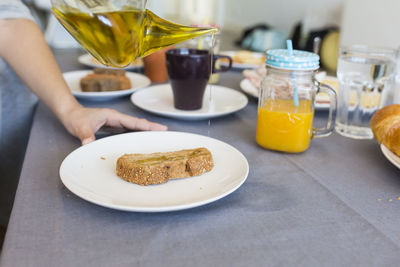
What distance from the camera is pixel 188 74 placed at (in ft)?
3.11

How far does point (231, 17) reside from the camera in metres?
4.88

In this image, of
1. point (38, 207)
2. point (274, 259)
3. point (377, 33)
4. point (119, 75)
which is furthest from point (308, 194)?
point (377, 33)

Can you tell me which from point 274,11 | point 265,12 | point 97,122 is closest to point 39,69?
point 97,122

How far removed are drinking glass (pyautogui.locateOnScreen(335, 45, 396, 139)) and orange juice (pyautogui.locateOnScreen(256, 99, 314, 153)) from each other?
0.63 feet

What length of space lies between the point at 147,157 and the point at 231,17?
14.9 feet

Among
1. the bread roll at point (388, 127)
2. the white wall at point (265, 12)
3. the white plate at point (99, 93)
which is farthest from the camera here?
the white wall at point (265, 12)

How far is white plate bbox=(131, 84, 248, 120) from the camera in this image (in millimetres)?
937

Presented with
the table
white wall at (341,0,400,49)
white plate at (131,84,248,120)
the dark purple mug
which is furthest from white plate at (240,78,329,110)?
white wall at (341,0,400,49)

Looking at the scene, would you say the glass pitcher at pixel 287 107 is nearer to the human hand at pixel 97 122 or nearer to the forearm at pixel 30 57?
the human hand at pixel 97 122

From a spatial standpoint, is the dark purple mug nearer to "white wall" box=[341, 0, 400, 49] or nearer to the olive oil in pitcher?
the olive oil in pitcher

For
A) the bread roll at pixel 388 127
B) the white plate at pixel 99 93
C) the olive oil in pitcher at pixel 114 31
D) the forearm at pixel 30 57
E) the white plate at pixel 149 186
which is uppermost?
the olive oil in pitcher at pixel 114 31

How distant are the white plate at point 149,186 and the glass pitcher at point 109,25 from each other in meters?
0.19

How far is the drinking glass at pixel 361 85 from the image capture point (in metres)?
0.89

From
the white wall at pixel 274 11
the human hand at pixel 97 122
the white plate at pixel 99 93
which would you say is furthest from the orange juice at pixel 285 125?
the white wall at pixel 274 11
